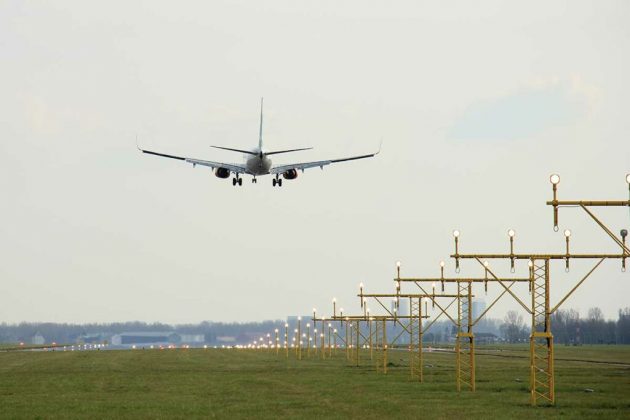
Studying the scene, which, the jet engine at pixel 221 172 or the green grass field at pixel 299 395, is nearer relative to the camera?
the green grass field at pixel 299 395

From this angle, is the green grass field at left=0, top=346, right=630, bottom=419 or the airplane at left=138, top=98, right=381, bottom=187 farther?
the airplane at left=138, top=98, right=381, bottom=187

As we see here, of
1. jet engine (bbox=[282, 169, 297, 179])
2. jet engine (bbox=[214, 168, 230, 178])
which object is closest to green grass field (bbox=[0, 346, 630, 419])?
jet engine (bbox=[214, 168, 230, 178])

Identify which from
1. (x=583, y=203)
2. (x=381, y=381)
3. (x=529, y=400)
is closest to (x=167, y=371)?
(x=381, y=381)

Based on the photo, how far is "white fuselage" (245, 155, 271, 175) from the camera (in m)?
97.5

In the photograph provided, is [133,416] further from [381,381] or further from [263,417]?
[381,381]

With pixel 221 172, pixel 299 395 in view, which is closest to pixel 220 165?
pixel 221 172

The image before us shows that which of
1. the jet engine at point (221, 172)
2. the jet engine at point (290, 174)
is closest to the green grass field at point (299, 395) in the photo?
the jet engine at point (221, 172)

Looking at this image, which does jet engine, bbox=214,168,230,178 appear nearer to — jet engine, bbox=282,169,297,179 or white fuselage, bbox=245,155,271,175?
white fuselage, bbox=245,155,271,175

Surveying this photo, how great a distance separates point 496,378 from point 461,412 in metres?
29.7

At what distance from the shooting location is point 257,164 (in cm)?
9762

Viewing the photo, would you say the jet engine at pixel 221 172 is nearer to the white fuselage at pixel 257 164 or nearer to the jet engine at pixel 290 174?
the white fuselage at pixel 257 164

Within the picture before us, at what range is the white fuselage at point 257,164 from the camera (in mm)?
97500

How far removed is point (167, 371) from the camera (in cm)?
9238

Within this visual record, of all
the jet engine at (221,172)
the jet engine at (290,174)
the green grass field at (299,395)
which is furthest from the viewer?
the jet engine at (290,174)
